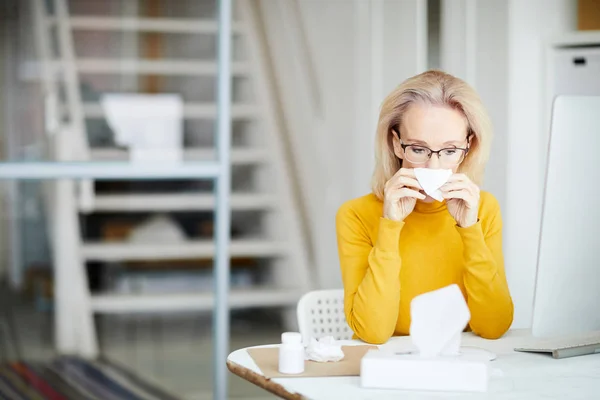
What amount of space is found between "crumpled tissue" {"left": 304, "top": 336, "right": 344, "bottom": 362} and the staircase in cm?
293

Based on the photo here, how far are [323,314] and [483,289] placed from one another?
545mm

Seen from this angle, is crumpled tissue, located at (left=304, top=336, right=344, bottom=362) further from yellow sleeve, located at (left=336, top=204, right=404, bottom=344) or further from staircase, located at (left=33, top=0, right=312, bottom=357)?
staircase, located at (left=33, top=0, right=312, bottom=357)

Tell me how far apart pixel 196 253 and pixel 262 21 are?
1.53 m

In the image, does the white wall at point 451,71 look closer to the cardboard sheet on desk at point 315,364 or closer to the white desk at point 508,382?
the white desk at point 508,382

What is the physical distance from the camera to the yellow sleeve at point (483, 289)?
179 centimetres

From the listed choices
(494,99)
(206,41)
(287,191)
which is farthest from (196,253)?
(494,99)

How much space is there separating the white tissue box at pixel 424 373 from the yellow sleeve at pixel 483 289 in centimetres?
53

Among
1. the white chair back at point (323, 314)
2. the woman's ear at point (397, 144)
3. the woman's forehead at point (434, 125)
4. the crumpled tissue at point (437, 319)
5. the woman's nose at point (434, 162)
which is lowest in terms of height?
the white chair back at point (323, 314)

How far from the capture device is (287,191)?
504 centimetres

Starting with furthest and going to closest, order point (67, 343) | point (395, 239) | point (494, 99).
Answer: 1. point (67, 343)
2. point (494, 99)
3. point (395, 239)

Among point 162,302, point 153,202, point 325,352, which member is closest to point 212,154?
point 153,202

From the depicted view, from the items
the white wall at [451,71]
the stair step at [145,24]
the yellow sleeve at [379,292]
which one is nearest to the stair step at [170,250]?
the white wall at [451,71]

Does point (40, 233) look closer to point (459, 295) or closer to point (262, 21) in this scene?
point (262, 21)

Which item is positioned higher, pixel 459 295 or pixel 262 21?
pixel 262 21
